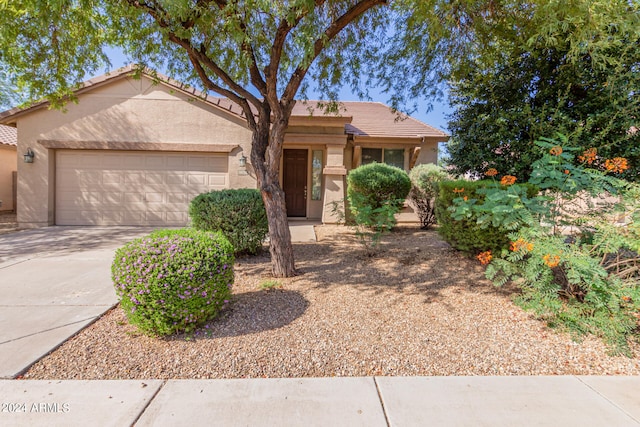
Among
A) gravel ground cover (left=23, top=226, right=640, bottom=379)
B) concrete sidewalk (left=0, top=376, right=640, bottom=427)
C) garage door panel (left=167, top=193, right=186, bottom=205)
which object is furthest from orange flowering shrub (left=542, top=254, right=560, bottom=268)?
garage door panel (left=167, top=193, right=186, bottom=205)

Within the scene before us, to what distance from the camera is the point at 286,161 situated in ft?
36.0

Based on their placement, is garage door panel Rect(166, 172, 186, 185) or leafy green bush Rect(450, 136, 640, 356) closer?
leafy green bush Rect(450, 136, 640, 356)

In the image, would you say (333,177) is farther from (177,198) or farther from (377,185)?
(177,198)

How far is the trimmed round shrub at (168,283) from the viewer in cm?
299

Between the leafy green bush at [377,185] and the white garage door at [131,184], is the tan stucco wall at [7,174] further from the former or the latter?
the leafy green bush at [377,185]

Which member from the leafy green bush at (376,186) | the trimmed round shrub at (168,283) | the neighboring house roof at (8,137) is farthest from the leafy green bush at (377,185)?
the neighboring house roof at (8,137)

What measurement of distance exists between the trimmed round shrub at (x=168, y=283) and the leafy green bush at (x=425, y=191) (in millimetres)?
7124

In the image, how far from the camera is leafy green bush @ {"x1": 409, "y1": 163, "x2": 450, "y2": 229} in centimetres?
897

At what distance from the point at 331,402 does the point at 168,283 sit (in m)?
1.82

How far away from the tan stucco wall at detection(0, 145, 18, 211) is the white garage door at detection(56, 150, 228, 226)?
24.1 ft

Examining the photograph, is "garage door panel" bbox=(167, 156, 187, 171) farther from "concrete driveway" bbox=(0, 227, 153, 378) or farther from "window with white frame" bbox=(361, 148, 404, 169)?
"window with white frame" bbox=(361, 148, 404, 169)

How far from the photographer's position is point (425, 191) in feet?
29.8

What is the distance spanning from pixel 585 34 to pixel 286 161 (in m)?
8.31

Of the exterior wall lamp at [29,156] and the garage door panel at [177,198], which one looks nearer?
the exterior wall lamp at [29,156]
